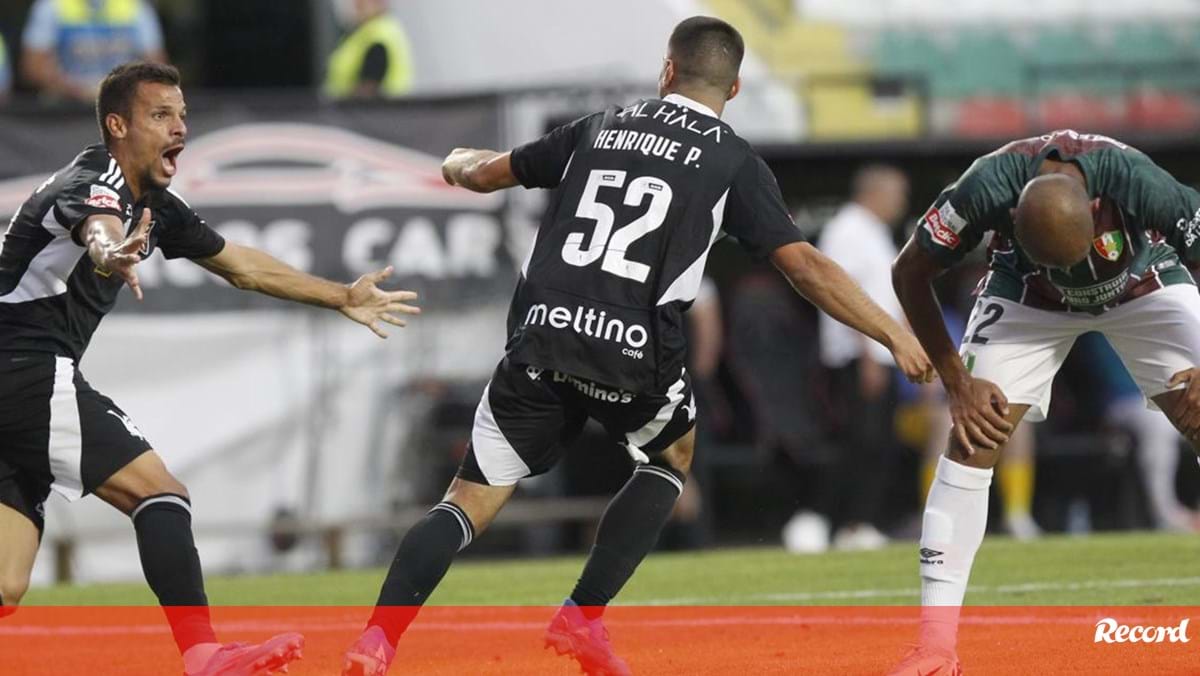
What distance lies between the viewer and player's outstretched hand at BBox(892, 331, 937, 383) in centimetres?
660

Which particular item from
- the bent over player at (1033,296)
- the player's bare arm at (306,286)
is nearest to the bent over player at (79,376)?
the player's bare arm at (306,286)

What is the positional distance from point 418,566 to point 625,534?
0.86m

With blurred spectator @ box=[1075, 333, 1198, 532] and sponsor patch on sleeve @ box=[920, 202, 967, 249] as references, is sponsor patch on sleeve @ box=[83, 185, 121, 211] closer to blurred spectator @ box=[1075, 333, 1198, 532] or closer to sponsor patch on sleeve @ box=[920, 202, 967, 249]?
sponsor patch on sleeve @ box=[920, 202, 967, 249]

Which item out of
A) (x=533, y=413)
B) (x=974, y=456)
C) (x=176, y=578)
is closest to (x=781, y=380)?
(x=974, y=456)

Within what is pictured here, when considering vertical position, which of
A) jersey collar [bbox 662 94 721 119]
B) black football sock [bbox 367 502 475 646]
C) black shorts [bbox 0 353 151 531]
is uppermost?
jersey collar [bbox 662 94 721 119]

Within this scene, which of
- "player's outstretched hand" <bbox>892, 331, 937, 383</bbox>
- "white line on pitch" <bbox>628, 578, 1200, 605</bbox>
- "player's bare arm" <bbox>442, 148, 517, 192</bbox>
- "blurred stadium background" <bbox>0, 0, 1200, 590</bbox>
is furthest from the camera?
"blurred stadium background" <bbox>0, 0, 1200, 590</bbox>

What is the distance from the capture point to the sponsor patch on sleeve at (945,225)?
22.5ft

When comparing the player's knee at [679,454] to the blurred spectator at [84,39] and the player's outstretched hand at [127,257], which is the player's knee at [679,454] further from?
the blurred spectator at [84,39]

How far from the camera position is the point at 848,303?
6711 millimetres

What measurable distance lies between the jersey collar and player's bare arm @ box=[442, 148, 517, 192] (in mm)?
635

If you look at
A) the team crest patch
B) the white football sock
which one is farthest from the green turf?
the team crest patch

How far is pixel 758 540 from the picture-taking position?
16.6m

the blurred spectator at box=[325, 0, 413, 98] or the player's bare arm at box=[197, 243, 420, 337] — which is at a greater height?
the blurred spectator at box=[325, 0, 413, 98]

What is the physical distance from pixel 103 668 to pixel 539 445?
2214 mm
